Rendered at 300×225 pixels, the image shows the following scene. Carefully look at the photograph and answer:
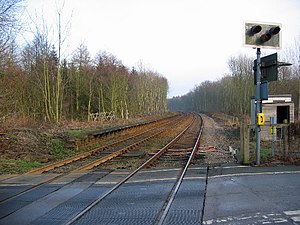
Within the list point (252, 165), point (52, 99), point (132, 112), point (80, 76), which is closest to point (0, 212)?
point (252, 165)

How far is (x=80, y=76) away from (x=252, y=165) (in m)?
36.8

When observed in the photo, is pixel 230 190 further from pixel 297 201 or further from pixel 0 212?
pixel 0 212

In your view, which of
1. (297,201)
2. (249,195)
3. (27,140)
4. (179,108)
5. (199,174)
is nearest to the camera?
(297,201)

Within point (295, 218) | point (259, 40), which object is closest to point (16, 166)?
point (259, 40)

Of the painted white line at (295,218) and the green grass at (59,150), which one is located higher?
the painted white line at (295,218)

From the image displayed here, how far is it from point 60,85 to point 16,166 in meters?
21.0

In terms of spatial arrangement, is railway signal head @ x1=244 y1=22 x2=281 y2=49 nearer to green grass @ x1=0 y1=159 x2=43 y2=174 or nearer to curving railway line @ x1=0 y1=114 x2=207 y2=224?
curving railway line @ x1=0 y1=114 x2=207 y2=224

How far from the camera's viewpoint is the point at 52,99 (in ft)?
102

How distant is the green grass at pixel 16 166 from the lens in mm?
11191

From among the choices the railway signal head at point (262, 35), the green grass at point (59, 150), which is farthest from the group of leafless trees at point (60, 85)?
the railway signal head at point (262, 35)

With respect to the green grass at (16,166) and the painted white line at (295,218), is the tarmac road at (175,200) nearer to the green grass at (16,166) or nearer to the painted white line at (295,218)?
the painted white line at (295,218)

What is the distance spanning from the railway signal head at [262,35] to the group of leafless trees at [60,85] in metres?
11.8

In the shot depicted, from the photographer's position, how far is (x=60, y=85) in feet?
106

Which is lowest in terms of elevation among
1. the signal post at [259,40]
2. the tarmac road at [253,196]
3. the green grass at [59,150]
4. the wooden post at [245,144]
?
the green grass at [59,150]
